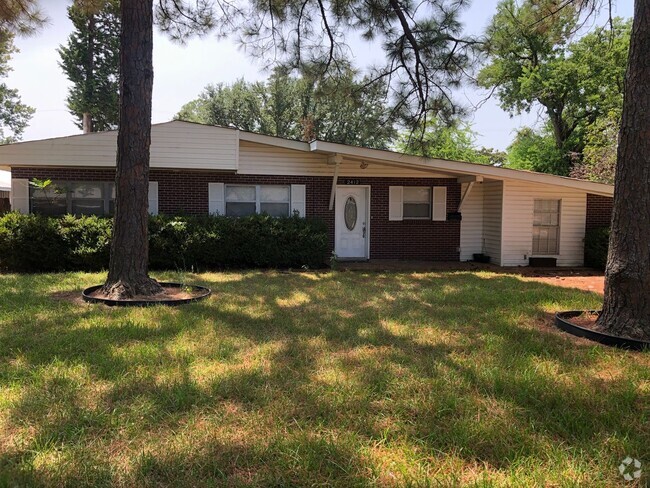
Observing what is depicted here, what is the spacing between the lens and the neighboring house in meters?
11.0

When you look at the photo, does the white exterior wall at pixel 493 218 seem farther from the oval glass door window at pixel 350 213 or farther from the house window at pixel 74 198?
the house window at pixel 74 198

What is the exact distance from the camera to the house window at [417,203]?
13.0 metres

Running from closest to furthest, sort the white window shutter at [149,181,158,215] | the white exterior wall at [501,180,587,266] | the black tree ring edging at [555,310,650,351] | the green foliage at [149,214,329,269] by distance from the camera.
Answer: the black tree ring edging at [555,310,650,351] → the green foliage at [149,214,329,269] → the white window shutter at [149,181,158,215] → the white exterior wall at [501,180,587,266]

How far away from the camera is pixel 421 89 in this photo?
9938 millimetres

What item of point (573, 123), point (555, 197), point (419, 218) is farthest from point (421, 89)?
point (573, 123)

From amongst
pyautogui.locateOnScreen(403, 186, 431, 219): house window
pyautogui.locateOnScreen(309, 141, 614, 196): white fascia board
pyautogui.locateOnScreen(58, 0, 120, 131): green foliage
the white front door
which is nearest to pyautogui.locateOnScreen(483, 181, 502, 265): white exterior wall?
pyautogui.locateOnScreen(309, 141, 614, 196): white fascia board

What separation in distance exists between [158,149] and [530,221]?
31.9 ft

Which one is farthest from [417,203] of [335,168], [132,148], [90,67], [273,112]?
[90,67]

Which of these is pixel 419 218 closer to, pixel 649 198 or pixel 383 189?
pixel 383 189

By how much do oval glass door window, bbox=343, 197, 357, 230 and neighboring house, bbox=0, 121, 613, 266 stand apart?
28mm

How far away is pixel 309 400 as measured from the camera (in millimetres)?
3367

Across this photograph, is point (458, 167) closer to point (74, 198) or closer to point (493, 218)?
point (493, 218)

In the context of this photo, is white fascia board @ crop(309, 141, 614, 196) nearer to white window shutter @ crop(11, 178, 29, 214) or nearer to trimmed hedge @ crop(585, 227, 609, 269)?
trimmed hedge @ crop(585, 227, 609, 269)

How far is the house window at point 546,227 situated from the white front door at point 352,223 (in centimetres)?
464
